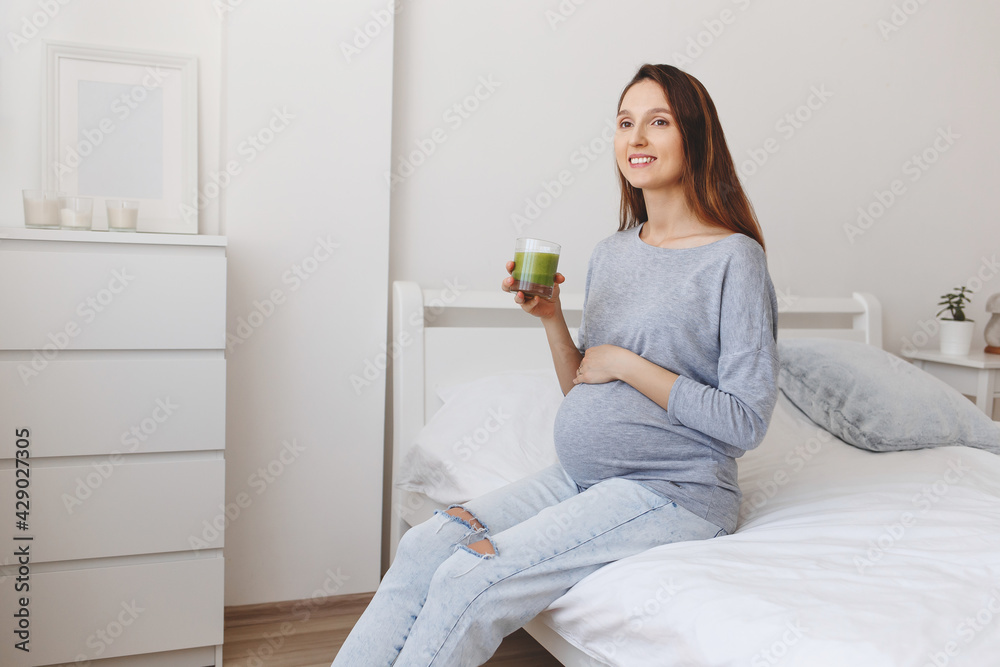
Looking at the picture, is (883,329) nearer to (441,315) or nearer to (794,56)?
(794,56)

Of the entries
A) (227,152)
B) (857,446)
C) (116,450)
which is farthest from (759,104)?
(116,450)

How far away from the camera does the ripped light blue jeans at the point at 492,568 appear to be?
110cm

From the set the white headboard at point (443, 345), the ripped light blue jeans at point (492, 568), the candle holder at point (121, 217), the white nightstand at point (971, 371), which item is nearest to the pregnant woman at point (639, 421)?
the ripped light blue jeans at point (492, 568)

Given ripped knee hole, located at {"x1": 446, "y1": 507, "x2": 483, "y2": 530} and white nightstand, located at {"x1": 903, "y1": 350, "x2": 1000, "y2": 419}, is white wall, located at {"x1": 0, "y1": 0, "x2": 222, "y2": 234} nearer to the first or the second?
ripped knee hole, located at {"x1": 446, "y1": 507, "x2": 483, "y2": 530}

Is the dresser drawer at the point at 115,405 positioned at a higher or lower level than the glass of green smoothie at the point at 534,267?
lower

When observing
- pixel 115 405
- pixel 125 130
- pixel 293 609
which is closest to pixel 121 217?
pixel 125 130

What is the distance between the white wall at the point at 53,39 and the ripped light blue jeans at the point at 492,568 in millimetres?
1159

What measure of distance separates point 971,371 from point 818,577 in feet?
5.94

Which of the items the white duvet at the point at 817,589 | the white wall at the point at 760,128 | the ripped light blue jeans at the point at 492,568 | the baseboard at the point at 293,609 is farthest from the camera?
the white wall at the point at 760,128

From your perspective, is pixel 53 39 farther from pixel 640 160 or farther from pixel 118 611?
pixel 640 160

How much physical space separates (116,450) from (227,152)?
75 cm

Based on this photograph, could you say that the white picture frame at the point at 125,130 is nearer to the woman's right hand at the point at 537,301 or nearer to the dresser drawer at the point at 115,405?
the dresser drawer at the point at 115,405

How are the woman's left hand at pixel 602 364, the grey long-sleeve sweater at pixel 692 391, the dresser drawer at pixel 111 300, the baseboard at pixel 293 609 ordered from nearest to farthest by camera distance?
1. the grey long-sleeve sweater at pixel 692 391
2. the woman's left hand at pixel 602 364
3. the dresser drawer at pixel 111 300
4. the baseboard at pixel 293 609

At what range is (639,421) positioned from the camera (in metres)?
1.27
